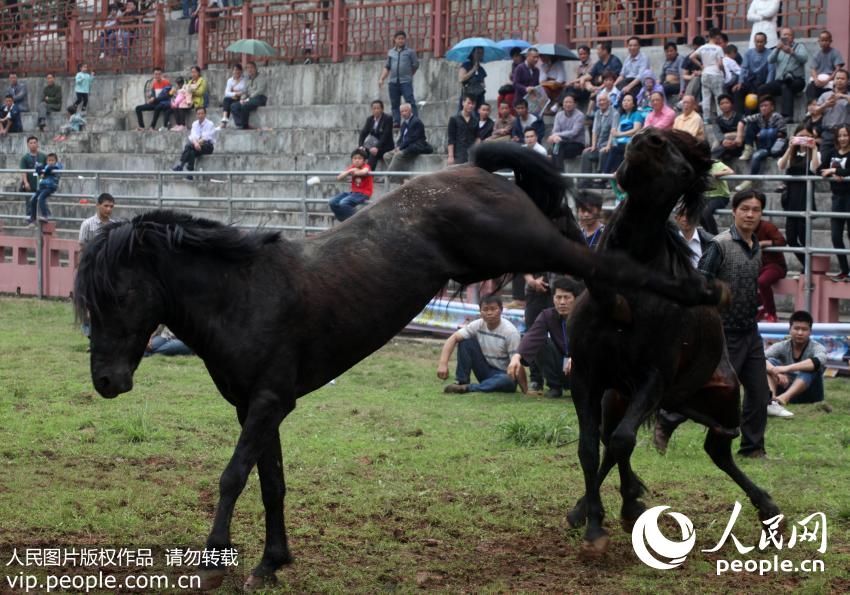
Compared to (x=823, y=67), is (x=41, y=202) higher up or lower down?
lower down

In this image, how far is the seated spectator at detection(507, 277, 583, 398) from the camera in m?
11.6

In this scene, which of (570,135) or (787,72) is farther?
(570,135)

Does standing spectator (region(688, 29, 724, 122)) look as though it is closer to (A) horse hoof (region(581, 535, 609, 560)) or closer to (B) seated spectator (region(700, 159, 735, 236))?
(B) seated spectator (region(700, 159, 735, 236))

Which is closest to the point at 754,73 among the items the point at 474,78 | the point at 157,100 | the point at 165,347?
the point at 474,78

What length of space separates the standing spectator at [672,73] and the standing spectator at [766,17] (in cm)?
113

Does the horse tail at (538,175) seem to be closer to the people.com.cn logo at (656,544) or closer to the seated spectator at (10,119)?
the people.com.cn logo at (656,544)

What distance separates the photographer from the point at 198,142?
76.4 ft

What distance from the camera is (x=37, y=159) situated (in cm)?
2242

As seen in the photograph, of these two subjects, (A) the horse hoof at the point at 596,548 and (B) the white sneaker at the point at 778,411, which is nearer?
(A) the horse hoof at the point at 596,548

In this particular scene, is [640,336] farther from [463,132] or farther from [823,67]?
[463,132]

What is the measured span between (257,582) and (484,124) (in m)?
12.9

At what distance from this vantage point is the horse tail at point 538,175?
21.9 ft

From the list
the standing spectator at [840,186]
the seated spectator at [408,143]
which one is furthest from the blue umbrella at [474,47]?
the standing spectator at [840,186]

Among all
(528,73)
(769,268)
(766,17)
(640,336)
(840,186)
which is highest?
(766,17)
